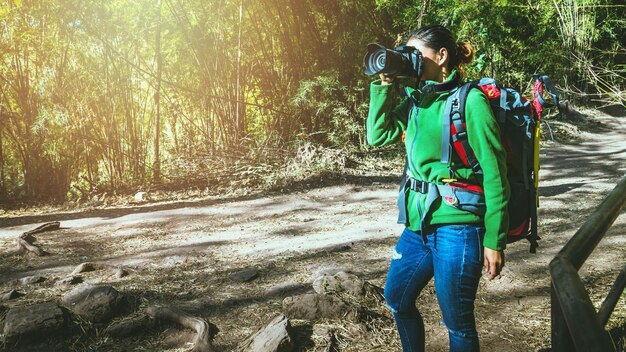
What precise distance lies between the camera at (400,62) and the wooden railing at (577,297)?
725 millimetres

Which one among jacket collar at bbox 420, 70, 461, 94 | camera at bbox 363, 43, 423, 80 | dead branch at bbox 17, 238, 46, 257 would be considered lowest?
dead branch at bbox 17, 238, 46, 257

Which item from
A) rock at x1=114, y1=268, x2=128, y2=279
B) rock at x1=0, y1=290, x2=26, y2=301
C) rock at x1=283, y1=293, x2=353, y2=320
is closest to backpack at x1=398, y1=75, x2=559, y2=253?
rock at x1=283, y1=293, x2=353, y2=320

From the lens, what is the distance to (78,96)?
734 cm

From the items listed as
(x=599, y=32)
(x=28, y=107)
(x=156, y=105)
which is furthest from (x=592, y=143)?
(x=28, y=107)

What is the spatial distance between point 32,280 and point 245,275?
1653mm

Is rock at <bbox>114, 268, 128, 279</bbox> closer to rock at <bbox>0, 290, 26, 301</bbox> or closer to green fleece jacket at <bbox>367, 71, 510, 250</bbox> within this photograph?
rock at <bbox>0, 290, 26, 301</bbox>

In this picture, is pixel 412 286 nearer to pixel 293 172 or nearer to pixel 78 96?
pixel 293 172

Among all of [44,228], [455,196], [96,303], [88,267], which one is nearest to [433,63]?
[455,196]

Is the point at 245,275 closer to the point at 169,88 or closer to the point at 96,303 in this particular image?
the point at 96,303

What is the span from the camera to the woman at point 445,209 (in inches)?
58.1

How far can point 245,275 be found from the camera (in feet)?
12.0

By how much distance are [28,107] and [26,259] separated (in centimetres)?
379

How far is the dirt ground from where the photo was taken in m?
A: 2.74

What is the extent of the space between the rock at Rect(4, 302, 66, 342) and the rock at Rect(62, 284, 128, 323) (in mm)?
139
